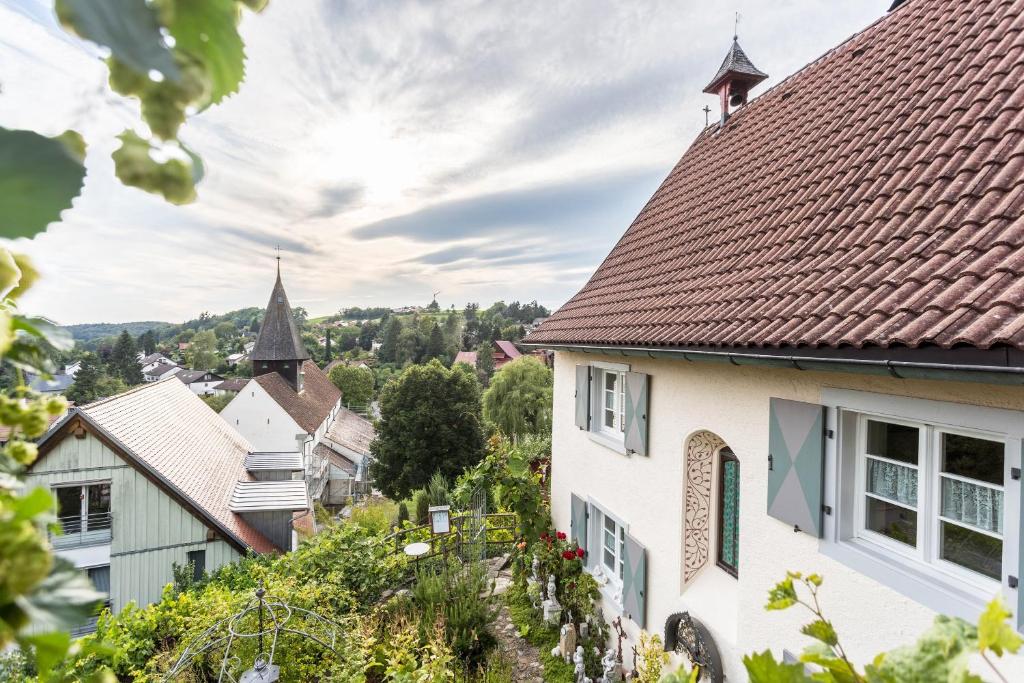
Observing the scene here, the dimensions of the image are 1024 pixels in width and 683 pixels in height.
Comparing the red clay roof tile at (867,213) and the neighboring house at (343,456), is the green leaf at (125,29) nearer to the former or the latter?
the red clay roof tile at (867,213)

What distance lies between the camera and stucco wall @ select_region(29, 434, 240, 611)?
492 inches

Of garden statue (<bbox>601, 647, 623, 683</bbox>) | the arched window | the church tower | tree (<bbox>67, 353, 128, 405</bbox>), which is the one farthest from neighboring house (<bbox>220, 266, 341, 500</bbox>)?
the arched window

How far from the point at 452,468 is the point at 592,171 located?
593 inches

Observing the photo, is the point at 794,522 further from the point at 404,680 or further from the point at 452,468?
the point at 452,468

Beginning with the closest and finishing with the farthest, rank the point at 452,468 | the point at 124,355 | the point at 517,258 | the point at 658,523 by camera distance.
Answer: the point at 658,523
the point at 452,468
the point at 517,258
the point at 124,355

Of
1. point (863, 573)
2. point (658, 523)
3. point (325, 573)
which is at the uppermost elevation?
point (863, 573)

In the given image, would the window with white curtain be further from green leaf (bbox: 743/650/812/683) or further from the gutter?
green leaf (bbox: 743/650/812/683)

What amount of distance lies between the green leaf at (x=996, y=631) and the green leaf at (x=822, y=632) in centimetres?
24

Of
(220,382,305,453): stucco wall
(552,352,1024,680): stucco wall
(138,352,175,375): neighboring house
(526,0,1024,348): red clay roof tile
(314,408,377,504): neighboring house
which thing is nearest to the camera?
(526,0,1024,348): red clay roof tile

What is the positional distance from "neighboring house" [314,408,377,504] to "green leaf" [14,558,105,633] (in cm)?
2863

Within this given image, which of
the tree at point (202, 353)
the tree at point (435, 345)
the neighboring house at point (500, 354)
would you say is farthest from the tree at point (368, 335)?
the neighboring house at point (500, 354)

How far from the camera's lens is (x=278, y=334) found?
33.0 meters

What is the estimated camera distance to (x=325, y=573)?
8.70m

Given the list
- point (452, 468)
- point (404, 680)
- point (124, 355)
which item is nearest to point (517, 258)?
point (452, 468)
